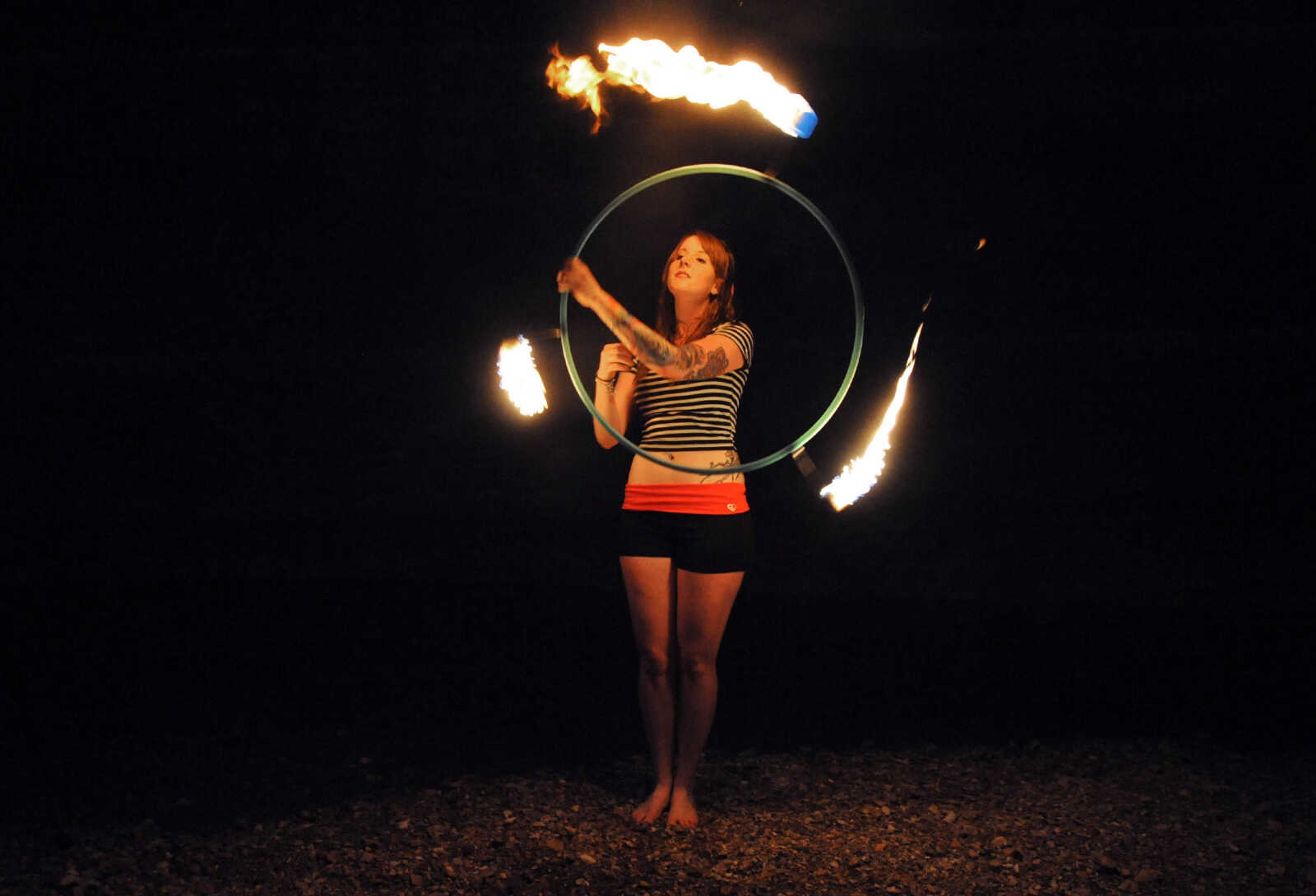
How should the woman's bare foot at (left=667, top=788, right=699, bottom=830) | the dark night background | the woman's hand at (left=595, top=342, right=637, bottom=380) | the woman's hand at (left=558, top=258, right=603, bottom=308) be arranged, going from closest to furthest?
the woman's hand at (left=558, top=258, right=603, bottom=308), the woman's hand at (left=595, top=342, right=637, bottom=380), the woman's bare foot at (left=667, top=788, right=699, bottom=830), the dark night background

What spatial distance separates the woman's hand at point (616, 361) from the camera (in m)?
3.50

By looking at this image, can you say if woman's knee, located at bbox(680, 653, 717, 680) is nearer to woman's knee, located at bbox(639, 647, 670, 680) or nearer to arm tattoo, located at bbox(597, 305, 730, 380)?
woman's knee, located at bbox(639, 647, 670, 680)

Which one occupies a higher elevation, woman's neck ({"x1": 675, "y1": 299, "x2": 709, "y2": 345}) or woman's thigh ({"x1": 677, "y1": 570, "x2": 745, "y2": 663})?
woman's neck ({"x1": 675, "y1": 299, "x2": 709, "y2": 345})

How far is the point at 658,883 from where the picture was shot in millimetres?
3291

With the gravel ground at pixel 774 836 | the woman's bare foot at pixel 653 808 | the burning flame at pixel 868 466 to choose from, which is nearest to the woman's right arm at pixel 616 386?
the burning flame at pixel 868 466

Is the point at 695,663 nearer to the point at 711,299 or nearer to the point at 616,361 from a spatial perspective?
the point at 616,361

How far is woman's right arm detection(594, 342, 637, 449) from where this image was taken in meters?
3.51

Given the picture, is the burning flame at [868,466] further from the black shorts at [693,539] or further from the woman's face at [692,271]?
the woman's face at [692,271]

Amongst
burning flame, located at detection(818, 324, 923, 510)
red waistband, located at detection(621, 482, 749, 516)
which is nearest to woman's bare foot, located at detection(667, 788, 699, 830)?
red waistband, located at detection(621, 482, 749, 516)

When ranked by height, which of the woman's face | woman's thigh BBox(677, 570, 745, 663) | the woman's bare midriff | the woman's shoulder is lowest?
woman's thigh BBox(677, 570, 745, 663)

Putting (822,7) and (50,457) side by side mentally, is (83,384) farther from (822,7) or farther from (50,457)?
(822,7)

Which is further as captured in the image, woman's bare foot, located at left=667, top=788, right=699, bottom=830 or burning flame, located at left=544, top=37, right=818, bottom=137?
woman's bare foot, located at left=667, top=788, right=699, bottom=830

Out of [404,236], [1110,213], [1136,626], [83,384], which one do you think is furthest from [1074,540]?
[83,384]

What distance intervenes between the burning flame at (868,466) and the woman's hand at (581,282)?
0.94 m
